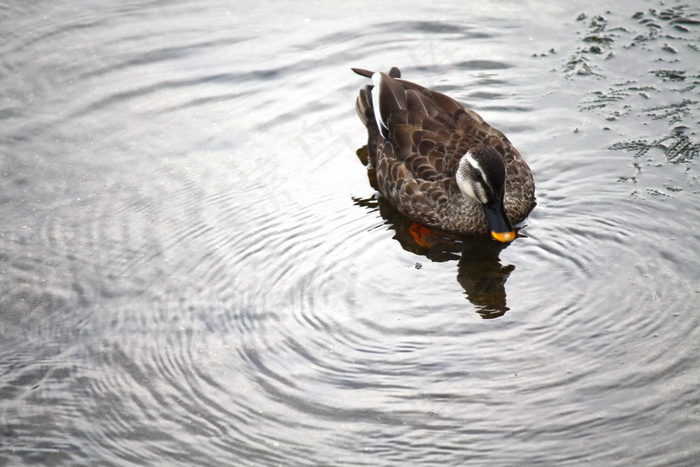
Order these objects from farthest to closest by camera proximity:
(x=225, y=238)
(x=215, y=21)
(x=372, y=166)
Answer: (x=215, y=21), (x=372, y=166), (x=225, y=238)

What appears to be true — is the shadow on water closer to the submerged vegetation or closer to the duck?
the duck

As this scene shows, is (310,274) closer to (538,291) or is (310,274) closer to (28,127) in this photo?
(538,291)

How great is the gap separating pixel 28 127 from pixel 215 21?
3084 millimetres

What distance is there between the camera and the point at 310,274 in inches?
262

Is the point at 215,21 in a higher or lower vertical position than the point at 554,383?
higher

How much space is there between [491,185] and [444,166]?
29.0 inches

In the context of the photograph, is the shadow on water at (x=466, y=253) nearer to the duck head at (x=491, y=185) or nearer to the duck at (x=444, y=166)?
the duck at (x=444, y=166)

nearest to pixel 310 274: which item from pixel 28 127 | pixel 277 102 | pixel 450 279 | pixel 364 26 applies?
pixel 450 279

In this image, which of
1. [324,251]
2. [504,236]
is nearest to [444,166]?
[504,236]

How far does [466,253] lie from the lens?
7.12 meters

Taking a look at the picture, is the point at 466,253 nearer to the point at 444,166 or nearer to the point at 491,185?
the point at 491,185

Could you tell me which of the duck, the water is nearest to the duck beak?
the duck

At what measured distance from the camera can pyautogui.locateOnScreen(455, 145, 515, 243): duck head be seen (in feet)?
22.4

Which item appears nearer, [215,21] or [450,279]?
[450,279]
